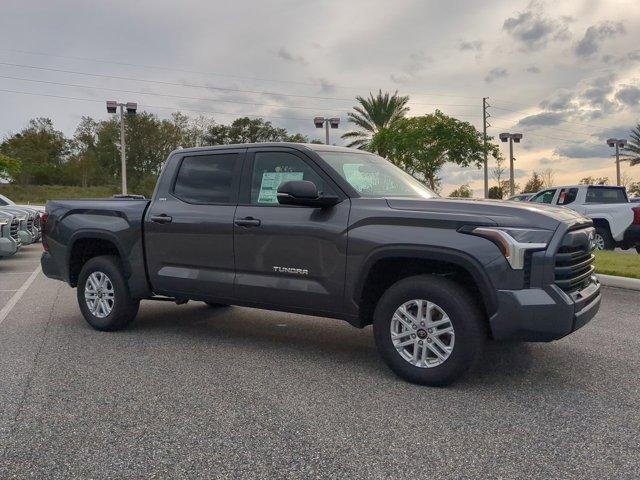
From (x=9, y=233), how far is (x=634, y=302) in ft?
37.7

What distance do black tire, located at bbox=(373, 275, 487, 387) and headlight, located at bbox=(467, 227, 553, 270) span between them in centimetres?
46

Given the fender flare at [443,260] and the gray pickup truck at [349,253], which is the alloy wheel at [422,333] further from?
the fender flare at [443,260]

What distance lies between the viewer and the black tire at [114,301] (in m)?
6.45

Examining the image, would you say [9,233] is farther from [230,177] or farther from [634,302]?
[634,302]

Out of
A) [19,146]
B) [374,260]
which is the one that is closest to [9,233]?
[374,260]

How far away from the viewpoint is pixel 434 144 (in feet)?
118

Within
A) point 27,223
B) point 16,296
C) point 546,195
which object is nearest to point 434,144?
point 546,195

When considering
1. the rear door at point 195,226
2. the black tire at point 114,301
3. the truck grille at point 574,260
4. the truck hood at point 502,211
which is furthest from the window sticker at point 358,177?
the black tire at point 114,301

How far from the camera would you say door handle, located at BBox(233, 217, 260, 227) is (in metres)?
5.43

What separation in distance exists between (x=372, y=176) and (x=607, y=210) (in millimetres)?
10531

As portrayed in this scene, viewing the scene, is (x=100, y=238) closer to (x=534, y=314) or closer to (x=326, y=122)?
(x=534, y=314)

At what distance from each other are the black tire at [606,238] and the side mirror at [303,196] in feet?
37.0

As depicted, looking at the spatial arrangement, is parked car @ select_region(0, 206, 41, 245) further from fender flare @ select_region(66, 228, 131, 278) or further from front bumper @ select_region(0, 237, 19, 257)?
fender flare @ select_region(66, 228, 131, 278)

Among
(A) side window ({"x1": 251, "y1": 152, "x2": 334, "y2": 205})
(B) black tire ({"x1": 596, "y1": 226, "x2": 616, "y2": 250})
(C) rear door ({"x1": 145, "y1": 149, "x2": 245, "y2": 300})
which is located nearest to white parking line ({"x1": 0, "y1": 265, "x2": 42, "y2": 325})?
(C) rear door ({"x1": 145, "y1": 149, "x2": 245, "y2": 300})
